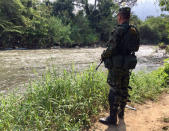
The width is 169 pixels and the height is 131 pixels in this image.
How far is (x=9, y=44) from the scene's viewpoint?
18.2 m

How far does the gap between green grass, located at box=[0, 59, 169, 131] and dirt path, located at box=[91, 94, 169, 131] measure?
0.82 feet

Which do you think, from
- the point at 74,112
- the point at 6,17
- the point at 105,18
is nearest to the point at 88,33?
the point at 105,18

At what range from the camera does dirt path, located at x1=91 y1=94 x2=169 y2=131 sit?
101 inches

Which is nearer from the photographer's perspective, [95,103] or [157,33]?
[95,103]

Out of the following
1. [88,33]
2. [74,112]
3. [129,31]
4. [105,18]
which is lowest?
[74,112]

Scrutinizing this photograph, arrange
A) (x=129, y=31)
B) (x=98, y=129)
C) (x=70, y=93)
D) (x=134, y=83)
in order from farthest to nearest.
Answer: (x=134, y=83) < (x=70, y=93) < (x=98, y=129) < (x=129, y=31)

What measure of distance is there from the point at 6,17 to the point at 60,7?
578 inches

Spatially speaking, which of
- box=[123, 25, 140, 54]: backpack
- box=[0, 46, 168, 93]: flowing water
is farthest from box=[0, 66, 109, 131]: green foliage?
box=[123, 25, 140, 54]: backpack

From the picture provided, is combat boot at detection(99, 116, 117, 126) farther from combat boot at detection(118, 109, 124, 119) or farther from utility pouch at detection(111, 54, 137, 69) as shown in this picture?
utility pouch at detection(111, 54, 137, 69)

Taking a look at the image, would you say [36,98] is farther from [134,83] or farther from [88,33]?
[88,33]

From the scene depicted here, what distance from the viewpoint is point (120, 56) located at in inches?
94.7

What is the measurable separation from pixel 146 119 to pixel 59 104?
1711 mm

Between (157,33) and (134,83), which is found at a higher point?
(157,33)

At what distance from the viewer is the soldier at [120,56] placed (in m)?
2.30
